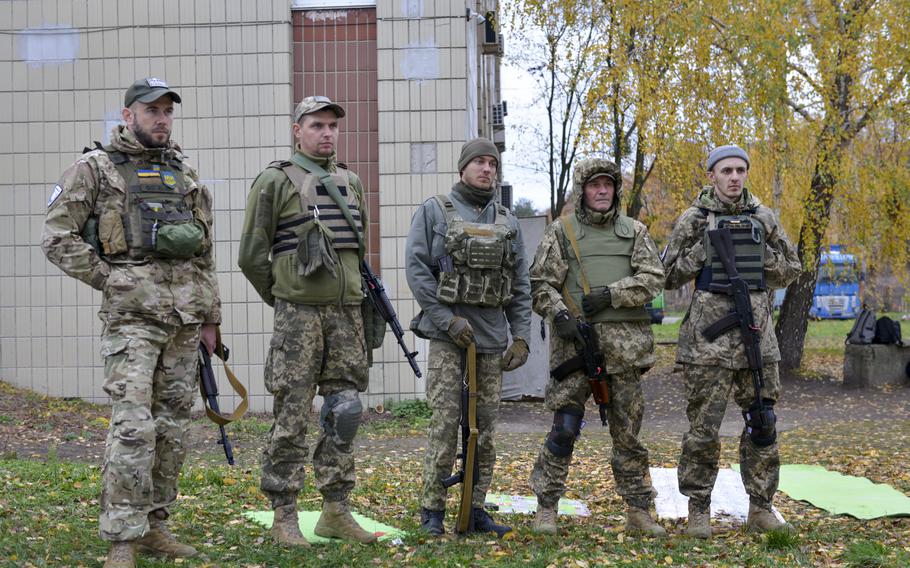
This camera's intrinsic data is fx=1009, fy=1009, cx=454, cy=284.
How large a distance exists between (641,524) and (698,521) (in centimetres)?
32

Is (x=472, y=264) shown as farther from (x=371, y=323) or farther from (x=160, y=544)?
(x=160, y=544)

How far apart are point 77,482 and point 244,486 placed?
113cm

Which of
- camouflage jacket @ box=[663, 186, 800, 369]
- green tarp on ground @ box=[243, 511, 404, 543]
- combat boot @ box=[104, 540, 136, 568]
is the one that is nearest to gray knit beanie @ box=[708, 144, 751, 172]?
camouflage jacket @ box=[663, 186, 800, 369]

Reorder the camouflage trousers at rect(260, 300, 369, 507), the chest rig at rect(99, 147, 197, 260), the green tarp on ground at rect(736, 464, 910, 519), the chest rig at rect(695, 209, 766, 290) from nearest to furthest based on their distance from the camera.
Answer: the chest rig at rect(99, 147, 197, 260) < the camouflage trousers at rect(260, 300, 369, 507) < the chest rig at rect(695, 209, 766, 290) < the green tarp on ground at rect(736, 464, 910, 519)

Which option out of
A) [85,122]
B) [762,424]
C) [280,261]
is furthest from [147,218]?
[85,122]

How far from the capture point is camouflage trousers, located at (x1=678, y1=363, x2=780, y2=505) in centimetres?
585

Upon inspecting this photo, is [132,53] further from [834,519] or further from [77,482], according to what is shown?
[834,519]

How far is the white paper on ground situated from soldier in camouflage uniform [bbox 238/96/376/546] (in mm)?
2257

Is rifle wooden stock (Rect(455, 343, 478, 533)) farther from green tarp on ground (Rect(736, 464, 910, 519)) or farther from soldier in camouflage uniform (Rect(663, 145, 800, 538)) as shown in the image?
green tarp on ground (Rect(736, 464, 910, 519))

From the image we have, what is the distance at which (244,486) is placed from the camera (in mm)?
7062

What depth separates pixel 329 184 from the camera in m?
5.44

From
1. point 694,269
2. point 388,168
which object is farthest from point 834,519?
point 388,168

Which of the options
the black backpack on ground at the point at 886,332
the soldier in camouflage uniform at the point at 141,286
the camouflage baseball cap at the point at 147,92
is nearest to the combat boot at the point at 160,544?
the soldier in camouflage uniform at the point at 141,286

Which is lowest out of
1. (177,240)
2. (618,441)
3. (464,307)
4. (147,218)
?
(618,441)
